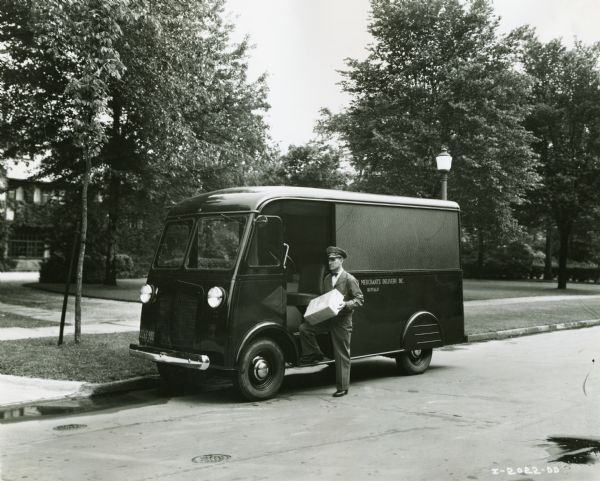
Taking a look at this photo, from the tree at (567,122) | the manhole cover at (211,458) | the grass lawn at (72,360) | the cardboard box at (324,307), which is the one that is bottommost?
the manhole cover at (211,458)

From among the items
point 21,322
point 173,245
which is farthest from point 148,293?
point 21,322

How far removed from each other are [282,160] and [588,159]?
25.5 metres

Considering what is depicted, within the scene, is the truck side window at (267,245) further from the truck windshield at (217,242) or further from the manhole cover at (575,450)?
the manhole cover at (575,450)

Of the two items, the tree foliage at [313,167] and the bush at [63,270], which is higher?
the tree foliage at [313,167]

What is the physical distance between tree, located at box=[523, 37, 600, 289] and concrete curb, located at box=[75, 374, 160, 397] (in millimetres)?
29795

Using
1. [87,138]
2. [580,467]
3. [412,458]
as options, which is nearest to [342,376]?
[412,458]

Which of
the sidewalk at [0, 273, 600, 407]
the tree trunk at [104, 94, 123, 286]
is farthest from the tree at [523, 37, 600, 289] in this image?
the tree trunk at [104, 94, 123, 286]

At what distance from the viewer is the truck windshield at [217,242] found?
830 cm

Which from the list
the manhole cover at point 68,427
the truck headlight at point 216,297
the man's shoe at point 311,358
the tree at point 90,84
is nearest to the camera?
the manhole cover at point 68,427

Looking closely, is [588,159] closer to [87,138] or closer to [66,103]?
[66,103]

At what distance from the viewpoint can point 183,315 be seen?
8.33 meters

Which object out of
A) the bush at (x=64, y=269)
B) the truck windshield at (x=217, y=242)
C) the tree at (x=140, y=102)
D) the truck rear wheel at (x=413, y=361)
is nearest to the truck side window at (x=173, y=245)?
the truck windshield at (x=217, y=242)

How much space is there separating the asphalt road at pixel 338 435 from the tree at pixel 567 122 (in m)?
27.2

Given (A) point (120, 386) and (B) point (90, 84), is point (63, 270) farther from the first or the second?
(A) point (120, 386)
